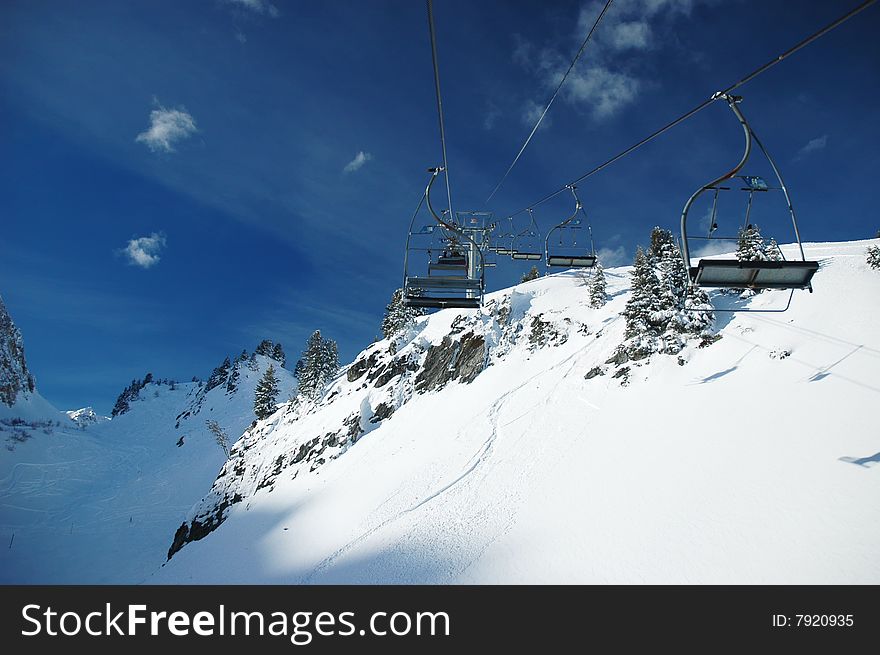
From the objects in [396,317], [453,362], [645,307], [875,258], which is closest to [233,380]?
[396,317]

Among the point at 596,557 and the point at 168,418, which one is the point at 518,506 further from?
the point at 168,418

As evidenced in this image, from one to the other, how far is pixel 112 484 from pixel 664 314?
97.6m

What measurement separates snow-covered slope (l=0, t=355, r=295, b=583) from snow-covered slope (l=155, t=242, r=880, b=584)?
1788 cm

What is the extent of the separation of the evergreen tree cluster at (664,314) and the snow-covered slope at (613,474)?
1.09m

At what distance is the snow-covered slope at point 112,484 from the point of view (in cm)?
4441

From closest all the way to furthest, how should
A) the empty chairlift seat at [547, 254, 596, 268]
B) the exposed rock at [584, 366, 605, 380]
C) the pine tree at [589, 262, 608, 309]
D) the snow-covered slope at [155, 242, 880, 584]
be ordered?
1. the snow-covered slope at [155, 242, 880, 584]
2. the empty chairlift seat at [547, 254, 596, 268]
3. the exposed rock at [584, 366, 605, 380]
4. the pine tree at [589, 262, 608, 309]

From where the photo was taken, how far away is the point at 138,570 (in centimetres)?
3806

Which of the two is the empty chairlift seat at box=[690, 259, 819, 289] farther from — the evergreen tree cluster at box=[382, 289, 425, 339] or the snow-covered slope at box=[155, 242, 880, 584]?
the evergreen tree cluster at box=[382, 289, 425, 339]

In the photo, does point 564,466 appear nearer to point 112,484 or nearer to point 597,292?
point 597,292

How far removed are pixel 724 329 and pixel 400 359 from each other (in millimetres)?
31654

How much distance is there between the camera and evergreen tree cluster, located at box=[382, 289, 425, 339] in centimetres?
5831

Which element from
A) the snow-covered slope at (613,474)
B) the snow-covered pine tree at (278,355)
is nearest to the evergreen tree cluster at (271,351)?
the snow-covered pine tree at (278,355)

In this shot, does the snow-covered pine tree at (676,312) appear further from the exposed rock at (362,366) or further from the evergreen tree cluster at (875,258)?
the exposed rock at (362,366)

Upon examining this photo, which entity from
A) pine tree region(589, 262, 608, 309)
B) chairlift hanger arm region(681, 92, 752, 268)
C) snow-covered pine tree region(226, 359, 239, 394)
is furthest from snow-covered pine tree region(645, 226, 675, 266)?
snow-covered pine tree region(226, 359, 239, 394)
